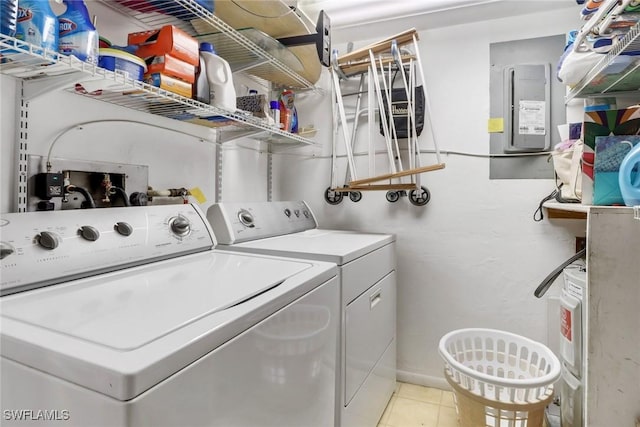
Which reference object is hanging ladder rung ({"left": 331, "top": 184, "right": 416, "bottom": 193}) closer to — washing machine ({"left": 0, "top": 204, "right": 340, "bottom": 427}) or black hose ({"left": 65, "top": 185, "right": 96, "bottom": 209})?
washing machine ({"left": 0, "top": 204, "right": 340, "bottom": 427})

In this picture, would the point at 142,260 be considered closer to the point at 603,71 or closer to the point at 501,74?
the point at 603,71

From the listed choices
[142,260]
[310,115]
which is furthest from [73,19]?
[310,115]

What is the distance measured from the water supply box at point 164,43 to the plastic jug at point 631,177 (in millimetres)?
1493

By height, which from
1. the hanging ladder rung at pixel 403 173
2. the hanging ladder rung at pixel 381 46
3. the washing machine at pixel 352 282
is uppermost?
the hanging ladder rung at pixel 381 46

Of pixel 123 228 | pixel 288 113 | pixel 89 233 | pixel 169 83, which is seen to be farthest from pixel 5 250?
pixel 288 113

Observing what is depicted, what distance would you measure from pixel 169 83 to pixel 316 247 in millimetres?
833

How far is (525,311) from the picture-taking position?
6.57ft

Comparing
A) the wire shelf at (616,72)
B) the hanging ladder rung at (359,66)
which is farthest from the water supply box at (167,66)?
the wire shelf at (616,72)

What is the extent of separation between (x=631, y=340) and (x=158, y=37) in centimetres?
187

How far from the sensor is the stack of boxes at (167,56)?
112cm

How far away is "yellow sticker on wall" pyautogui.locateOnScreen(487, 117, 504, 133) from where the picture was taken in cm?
200

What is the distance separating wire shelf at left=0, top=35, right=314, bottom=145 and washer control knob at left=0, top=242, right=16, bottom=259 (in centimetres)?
45

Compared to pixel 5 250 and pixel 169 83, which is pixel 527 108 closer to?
pixel 169 83

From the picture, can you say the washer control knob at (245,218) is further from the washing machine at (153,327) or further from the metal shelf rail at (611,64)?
the metal shelf rail at (611,64)
